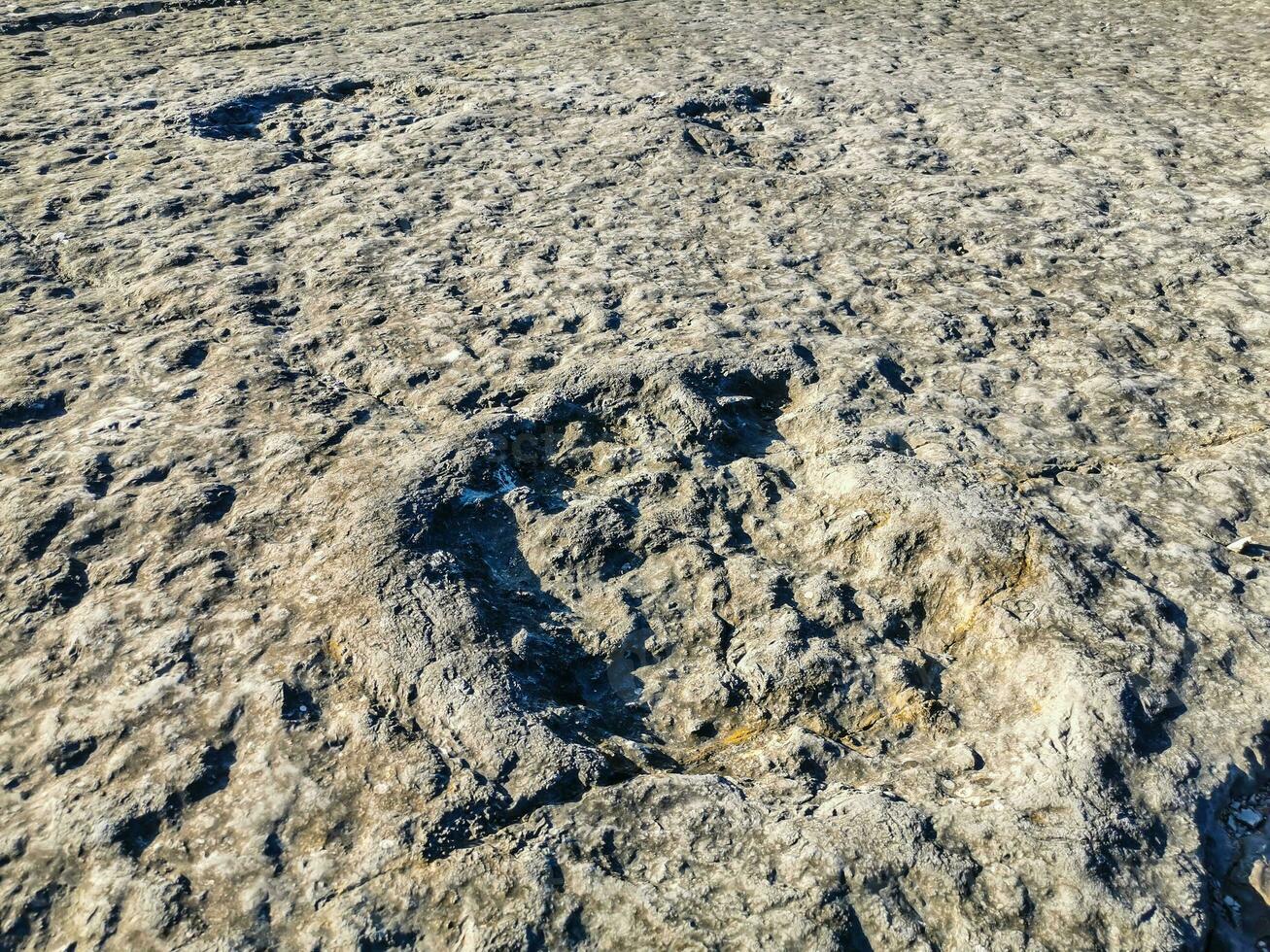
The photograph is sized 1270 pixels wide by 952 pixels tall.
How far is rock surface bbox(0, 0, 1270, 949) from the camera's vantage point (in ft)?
3.69

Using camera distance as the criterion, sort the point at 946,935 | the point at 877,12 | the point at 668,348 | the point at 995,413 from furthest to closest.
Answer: the point at 877,12 < the point at 668,348 < the point at 995,413 < the point at 946,935

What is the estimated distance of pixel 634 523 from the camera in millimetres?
1574

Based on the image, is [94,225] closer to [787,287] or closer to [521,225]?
[521,225]

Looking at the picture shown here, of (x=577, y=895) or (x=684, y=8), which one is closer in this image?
(x=577, y=895)

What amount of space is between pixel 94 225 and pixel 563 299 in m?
1.09

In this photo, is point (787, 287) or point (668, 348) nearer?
point (668, 348)

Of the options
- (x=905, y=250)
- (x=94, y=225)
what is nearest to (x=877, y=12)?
(x=905, y=250)

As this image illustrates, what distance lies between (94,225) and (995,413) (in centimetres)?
194

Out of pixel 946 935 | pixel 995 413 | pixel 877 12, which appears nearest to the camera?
pixel 946 935

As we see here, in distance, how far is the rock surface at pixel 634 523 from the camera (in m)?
1.12

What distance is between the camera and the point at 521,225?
7.55 feet

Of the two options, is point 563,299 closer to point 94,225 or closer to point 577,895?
point 94,225

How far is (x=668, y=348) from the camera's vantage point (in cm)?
190

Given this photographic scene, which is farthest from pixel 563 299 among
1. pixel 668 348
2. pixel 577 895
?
pixel 577 895
